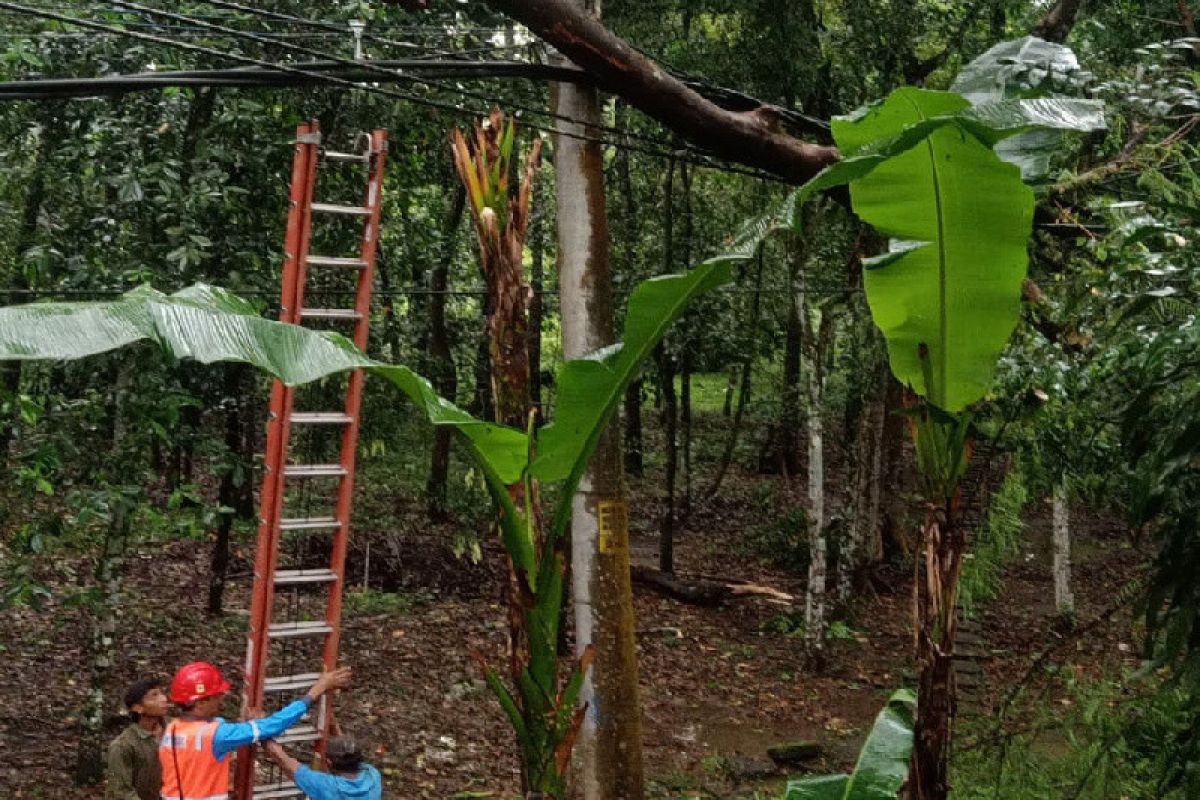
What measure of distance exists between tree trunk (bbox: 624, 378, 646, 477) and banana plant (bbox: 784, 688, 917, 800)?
14.4m

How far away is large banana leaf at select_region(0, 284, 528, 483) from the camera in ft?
10.8

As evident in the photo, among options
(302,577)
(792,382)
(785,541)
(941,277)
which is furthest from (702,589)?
(941,277)

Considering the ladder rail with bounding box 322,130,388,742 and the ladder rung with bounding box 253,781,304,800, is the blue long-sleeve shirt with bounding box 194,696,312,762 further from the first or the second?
the ladder rail with bounding box 322,130,388,742

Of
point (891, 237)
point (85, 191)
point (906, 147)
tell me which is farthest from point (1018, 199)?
point (85, 191)

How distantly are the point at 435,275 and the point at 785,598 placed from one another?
576 cm

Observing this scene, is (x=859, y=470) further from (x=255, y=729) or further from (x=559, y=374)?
(x=559, y=374)

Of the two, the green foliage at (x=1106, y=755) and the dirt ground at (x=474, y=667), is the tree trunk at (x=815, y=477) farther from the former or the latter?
the green foliage at (x=1106, y=755)

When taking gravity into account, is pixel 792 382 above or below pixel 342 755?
above

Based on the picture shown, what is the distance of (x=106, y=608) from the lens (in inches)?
336

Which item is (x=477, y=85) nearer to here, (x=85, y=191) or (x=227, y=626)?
(x=85, y=191)

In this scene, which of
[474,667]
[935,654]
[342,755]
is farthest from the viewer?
[474,667]

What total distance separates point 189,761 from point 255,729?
1.51 ft

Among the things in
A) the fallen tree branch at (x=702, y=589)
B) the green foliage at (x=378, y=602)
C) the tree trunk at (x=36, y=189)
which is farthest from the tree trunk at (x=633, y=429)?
the tree trunk at (x=36, y=189)

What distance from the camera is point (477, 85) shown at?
455 inches
